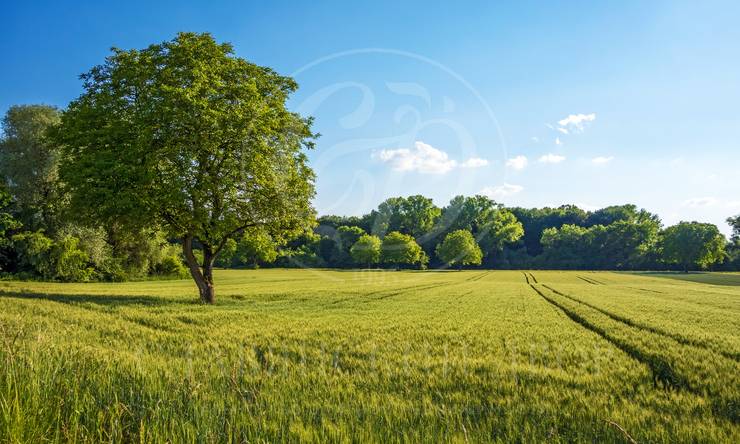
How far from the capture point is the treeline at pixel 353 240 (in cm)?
4009

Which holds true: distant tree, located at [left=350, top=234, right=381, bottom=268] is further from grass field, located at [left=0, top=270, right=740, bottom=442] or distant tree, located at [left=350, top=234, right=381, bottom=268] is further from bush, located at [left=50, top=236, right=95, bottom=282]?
grass field, located at [left=0, top=270, right=740, bottom=442]

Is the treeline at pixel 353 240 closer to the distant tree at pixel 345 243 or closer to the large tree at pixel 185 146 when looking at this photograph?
the distant tree at pixel 345 243

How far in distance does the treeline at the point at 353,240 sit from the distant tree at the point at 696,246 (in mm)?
276

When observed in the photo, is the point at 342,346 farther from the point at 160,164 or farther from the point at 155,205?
the point at 160,164

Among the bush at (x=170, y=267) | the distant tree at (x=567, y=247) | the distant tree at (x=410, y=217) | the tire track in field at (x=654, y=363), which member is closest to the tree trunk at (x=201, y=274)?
the tire track in field at (x=654, y=363)

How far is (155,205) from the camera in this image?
A: 20859 millimetres

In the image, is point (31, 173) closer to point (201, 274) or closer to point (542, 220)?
point (201, 274)

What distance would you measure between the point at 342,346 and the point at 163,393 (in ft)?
20.2

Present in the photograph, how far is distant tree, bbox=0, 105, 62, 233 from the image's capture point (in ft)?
136

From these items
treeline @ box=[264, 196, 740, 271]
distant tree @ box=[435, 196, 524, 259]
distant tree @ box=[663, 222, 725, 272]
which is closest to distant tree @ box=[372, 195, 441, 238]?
treeline @ box=[264, 196, 740, 271]

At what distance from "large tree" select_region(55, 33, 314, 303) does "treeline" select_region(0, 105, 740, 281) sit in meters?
2.22

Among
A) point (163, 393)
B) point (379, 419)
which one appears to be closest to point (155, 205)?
point (163, 393)

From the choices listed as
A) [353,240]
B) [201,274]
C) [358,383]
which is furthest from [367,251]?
[358,383]

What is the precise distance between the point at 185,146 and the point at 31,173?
1281 inches
